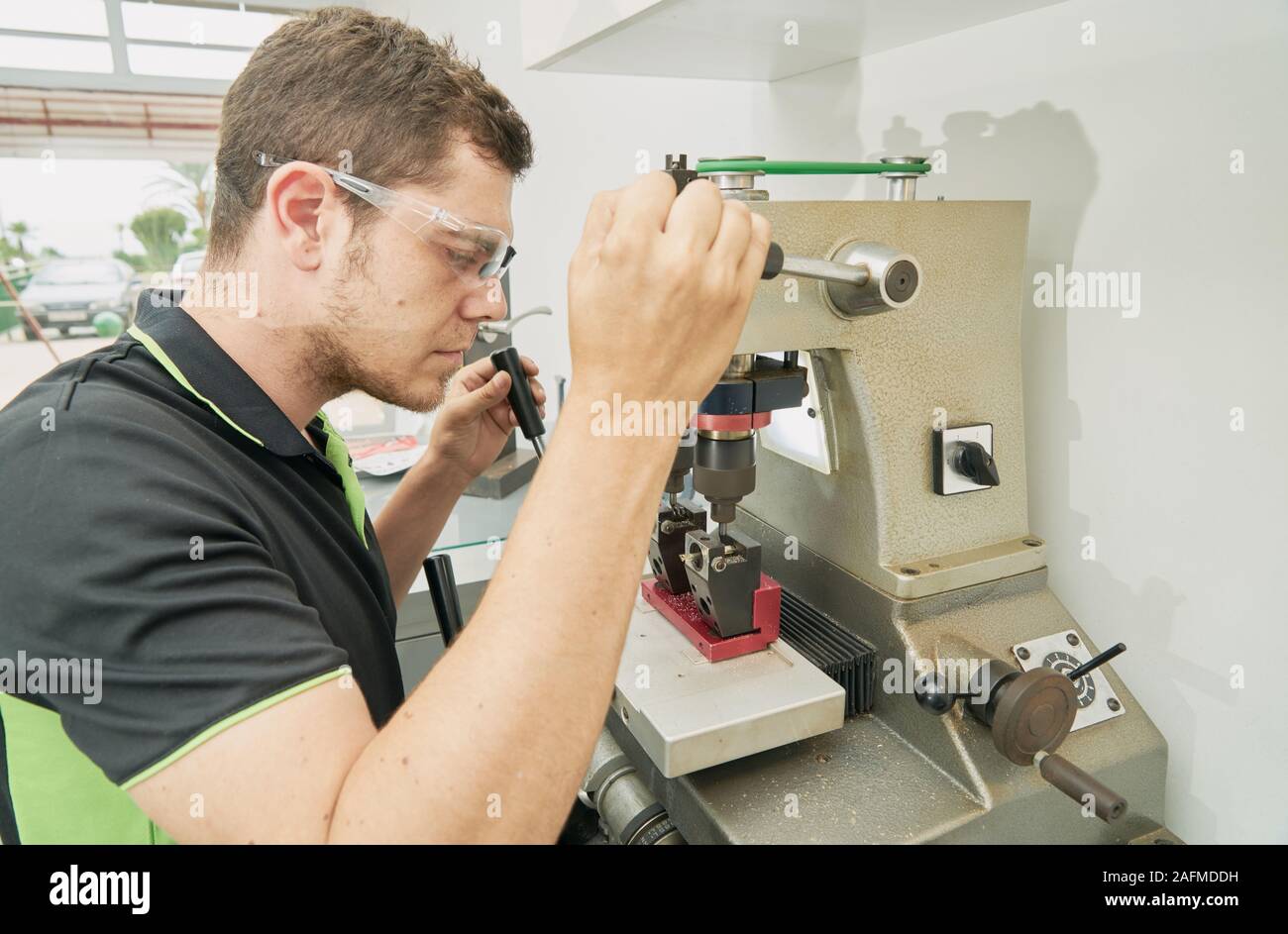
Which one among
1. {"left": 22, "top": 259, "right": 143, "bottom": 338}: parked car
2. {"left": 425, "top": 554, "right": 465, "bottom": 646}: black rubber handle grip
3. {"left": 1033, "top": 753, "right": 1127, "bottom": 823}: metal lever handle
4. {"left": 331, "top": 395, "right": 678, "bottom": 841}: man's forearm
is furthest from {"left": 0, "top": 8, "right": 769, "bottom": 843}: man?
{"left": 22, "top": 259, "right": 143, "bottom": 338}: parked car

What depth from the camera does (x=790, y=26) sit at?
3.16 feet

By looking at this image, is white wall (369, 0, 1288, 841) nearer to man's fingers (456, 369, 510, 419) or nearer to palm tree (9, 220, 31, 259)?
man's fingers (456, 369, 510, 419)

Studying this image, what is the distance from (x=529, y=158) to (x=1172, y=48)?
68 cm

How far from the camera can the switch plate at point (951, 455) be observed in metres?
0.83

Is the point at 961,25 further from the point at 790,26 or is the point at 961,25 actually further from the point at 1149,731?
the point at 1149,731

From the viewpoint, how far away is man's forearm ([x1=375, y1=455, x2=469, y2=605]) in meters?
1.10

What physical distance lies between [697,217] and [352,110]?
42cm

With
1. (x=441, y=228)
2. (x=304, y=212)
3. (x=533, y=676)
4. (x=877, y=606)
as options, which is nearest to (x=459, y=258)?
(x=441, y=228)

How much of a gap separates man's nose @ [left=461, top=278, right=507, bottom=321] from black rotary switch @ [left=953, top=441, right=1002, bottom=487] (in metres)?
0.53

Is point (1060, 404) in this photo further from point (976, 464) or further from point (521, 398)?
point (521, 398)

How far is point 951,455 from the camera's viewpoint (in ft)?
2.75

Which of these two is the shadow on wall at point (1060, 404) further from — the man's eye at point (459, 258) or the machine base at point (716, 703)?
the man's eye at point (459, 258)
